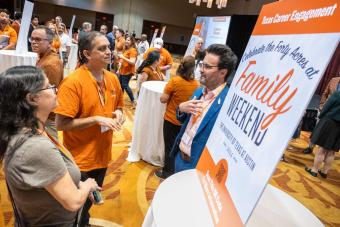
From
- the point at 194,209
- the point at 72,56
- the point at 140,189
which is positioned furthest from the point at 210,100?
the point at 72,56

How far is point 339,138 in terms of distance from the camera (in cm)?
387

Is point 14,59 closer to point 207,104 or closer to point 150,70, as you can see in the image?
point 150,70

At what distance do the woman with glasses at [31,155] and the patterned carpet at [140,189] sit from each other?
1270 mm

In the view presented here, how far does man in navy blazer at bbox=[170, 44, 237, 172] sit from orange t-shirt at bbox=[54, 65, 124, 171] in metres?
0.52

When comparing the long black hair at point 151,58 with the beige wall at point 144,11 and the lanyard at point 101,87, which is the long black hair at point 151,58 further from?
the beige wall at point 144,11

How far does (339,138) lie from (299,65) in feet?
12.4

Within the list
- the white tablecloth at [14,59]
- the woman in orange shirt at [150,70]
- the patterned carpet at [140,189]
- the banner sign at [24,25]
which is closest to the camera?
the patterned carpet at [140,189]

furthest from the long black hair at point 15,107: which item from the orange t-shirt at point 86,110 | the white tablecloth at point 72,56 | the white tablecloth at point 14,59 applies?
the white tablecloth at point 72,56

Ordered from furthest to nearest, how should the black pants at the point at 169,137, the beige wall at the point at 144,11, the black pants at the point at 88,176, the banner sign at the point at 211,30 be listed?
the beige wall at the point at 144,11 < the banner sign at the point at 211,30 < the black pants at the point at 169,137 < the black pants at the point at 88,176

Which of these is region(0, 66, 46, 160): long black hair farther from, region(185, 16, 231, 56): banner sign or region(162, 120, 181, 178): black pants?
region(185, 16, 231, 56): banner sign

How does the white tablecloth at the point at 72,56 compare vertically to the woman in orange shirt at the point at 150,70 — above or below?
below

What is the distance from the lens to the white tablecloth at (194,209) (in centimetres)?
103

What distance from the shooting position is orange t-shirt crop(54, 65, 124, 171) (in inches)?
66.0

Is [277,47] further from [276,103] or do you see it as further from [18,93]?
[18,93]
